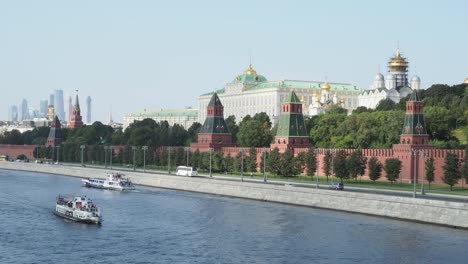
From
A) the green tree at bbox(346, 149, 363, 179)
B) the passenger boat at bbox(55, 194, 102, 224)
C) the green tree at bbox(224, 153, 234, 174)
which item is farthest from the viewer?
the green tree at bbox(224, 153, 234, 174)

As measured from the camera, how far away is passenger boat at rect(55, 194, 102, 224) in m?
58.4

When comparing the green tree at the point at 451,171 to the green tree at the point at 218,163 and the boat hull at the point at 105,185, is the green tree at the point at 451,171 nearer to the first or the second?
the boat hull at the point at 105,185

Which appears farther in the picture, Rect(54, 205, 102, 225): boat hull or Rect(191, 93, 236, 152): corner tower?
Rect(191, 93, 236, 152): corner tower

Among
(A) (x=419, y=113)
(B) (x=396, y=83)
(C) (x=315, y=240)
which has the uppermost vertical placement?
(B) (x=396, y=83)

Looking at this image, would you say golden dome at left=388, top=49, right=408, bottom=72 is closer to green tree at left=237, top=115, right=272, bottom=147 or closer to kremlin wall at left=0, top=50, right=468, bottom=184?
kremlin wall at left=0, top=50, right=468, bottom=184

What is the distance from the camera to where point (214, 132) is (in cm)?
11425

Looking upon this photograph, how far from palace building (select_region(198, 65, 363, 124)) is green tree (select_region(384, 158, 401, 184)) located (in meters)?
79.3

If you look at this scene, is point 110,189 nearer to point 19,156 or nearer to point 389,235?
point 389,235

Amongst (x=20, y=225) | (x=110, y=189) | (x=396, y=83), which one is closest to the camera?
(x=20, y=225)

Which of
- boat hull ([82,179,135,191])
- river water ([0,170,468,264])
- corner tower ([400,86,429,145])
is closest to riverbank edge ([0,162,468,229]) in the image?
river water ([0,170,468,264])

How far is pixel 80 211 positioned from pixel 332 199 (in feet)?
57.9

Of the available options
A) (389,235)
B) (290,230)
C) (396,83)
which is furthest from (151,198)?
(396,83)

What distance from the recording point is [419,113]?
88750 millimetres

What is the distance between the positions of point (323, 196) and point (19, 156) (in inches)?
4285
